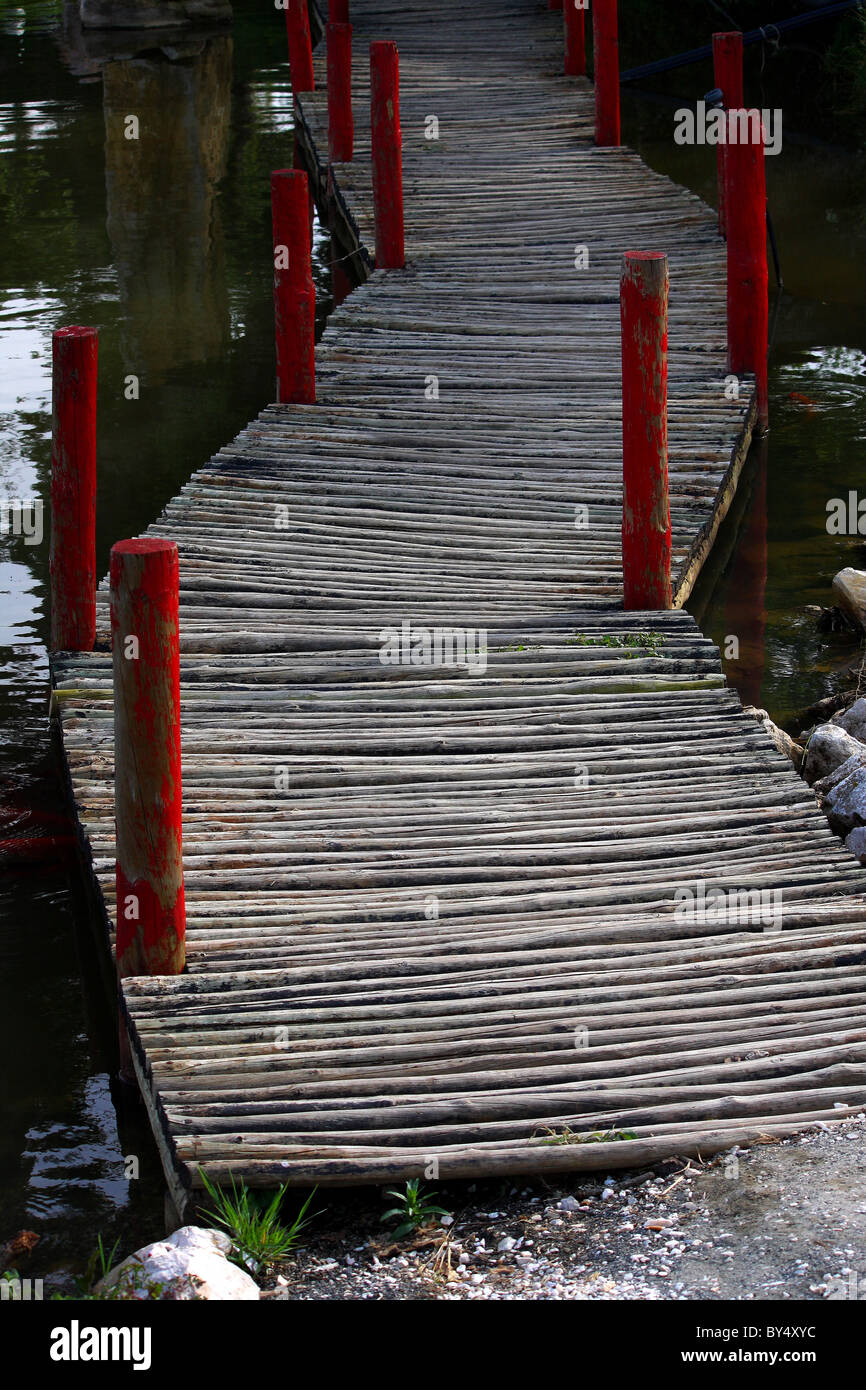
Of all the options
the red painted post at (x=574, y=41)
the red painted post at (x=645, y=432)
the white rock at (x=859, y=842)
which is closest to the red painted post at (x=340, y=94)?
the red painted post at (x=574, y=41)

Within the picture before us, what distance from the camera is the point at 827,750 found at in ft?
21.5

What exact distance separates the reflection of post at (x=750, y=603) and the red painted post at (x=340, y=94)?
18.5 ft

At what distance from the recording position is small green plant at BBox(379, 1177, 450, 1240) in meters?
3.83

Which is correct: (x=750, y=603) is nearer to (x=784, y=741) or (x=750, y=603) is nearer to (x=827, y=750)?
(x=784, y=741)

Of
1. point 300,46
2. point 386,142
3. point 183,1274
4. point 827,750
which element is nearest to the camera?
point 183,1274

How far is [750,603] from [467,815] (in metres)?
3.85

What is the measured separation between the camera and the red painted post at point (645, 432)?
6.25 meters

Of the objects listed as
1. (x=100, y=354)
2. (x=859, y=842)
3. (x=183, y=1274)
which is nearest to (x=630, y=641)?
(x=859, y=842)

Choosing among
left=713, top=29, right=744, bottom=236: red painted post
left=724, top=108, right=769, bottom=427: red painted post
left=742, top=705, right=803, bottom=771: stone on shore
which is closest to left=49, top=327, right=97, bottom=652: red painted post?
left=742, top=705, right=803, bottom=771: stone on shore

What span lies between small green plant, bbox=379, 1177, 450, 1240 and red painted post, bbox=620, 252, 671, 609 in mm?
3333

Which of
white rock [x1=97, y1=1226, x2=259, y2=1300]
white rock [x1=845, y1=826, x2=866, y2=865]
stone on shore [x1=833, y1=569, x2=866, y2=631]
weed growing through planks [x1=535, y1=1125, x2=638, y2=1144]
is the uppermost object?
stone on shore [x1=833, y1=569, x2=866, y2=631]

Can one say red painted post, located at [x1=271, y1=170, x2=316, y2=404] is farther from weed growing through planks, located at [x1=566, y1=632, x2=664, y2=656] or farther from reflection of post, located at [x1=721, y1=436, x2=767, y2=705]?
weed growing through planks, located at [x1=566, y1=632, x2=664, y2=656]

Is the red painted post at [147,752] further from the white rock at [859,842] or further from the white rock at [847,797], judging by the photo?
the white rock at [847,797]
